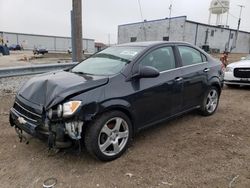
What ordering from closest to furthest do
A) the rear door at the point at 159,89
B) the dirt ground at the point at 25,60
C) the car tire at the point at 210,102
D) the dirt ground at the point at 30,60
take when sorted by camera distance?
the rear door at the point at 159,89
the car tire at the point at 210,102
the dirt ground at the point at 25,60
the dirt ground at the point at 30,60

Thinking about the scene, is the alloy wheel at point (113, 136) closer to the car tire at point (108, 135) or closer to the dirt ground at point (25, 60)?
the car tire at point (108, 135)

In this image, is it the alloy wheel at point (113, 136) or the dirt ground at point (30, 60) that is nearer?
the alloy wheel at point (113, 136)

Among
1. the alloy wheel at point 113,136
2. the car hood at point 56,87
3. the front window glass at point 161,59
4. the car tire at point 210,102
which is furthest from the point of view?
the car tire at point 210,102

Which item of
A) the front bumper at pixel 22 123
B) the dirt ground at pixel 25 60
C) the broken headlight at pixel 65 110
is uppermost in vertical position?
the broken headlight at pixel 65 110

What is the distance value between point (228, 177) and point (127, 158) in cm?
133

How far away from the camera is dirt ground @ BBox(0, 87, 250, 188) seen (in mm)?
2777

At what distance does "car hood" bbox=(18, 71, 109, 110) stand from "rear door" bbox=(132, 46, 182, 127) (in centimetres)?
65

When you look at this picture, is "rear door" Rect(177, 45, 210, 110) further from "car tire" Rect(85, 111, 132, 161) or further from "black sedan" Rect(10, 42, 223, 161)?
"car tire" Rect(85, 111, 132, 161)

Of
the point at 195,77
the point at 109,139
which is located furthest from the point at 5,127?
the point at 195,77

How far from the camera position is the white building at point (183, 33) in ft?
124

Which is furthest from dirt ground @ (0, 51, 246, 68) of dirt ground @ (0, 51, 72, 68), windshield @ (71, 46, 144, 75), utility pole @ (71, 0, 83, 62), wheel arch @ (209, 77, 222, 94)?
wheel arch @ (209, 77, 222, 94)

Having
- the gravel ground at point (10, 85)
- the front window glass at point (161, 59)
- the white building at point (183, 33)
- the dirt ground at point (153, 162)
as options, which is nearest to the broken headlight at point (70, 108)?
the dirt ground at point (153, 162)

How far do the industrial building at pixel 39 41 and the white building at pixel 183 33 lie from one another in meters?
15.9

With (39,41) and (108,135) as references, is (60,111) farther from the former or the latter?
(39,41)
